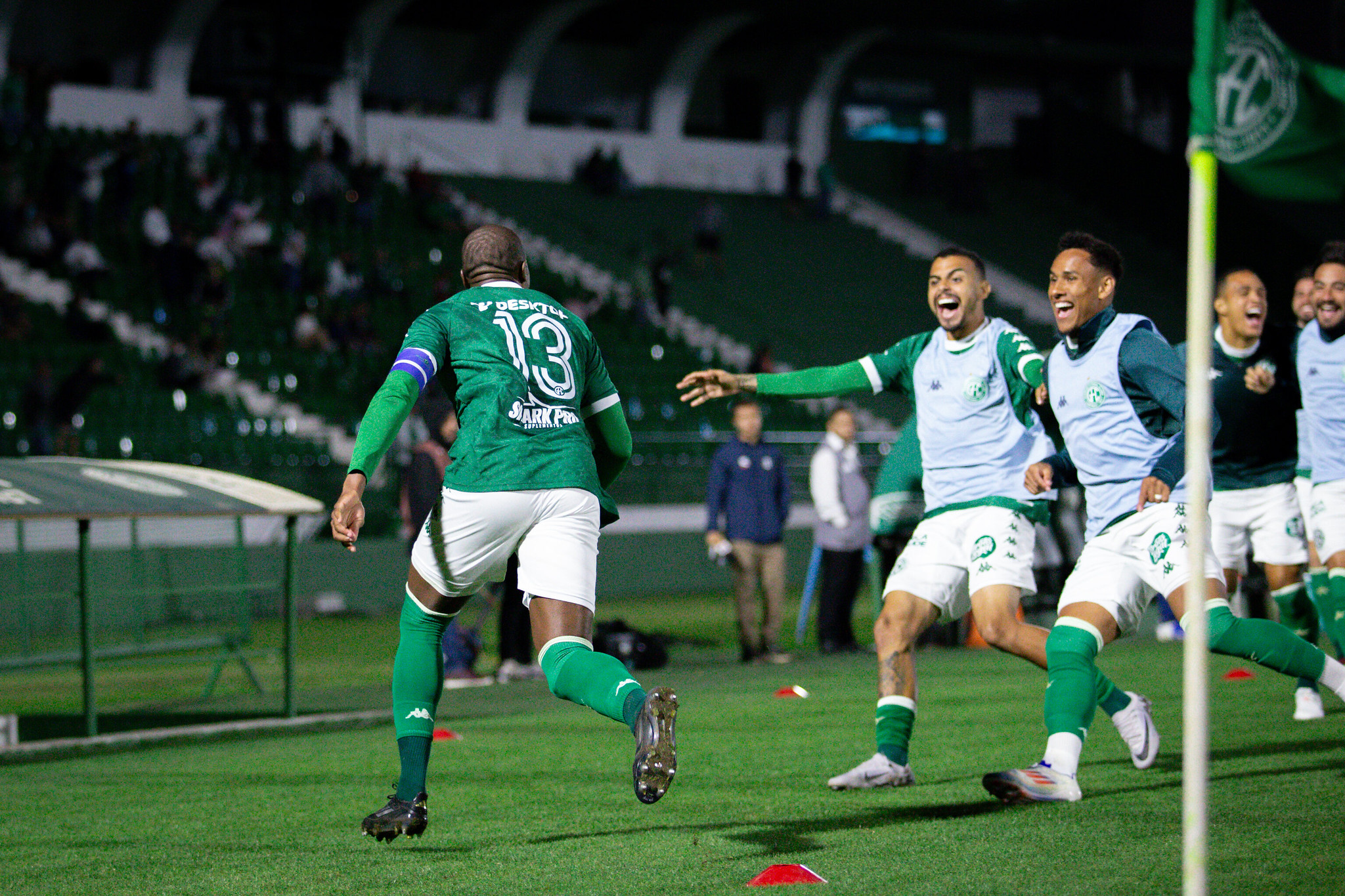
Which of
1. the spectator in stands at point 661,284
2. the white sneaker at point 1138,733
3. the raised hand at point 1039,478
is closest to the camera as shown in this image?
the raised hand at point 1039,478

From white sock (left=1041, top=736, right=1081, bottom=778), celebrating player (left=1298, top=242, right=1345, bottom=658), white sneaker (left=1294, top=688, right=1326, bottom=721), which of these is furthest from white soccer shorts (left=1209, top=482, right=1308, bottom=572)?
white sock (left=1041, top=736, right=1081, bottom=778)

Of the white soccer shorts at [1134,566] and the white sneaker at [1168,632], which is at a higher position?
the white soccer shorts at [1134,566]

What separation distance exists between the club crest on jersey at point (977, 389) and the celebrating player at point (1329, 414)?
2589mm

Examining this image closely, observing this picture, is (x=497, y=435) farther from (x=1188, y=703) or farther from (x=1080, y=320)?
(x=1188, y=703)

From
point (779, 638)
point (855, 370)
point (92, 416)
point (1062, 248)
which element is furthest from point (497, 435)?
point (92, 416)

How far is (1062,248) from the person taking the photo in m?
6.39

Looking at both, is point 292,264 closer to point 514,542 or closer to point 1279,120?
point 514,542

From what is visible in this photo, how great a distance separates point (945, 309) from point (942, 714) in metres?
3.28

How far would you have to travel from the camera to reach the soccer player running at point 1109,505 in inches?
235

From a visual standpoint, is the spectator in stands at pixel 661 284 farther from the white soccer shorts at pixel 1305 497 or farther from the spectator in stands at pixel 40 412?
the white soccer shorts at pixel 1305 497

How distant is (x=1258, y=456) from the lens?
28.1 feet

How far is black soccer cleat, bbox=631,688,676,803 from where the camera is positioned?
4.79 metres

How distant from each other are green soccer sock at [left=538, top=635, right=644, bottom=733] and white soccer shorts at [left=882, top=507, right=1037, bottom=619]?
1.71 metres

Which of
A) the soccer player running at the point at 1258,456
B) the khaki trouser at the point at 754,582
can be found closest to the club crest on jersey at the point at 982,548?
the soccer player running at the point at 1258,456
